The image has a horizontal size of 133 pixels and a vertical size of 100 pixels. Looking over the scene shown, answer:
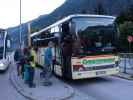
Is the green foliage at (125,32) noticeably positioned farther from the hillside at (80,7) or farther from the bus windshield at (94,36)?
the hillside at (80,7)

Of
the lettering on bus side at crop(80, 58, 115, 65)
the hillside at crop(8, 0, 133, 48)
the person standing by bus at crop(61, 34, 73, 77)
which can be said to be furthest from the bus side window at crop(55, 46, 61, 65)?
the hillside at crop(8, 0, 133, 48)

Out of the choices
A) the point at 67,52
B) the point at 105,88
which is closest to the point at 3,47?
the point at 67,52

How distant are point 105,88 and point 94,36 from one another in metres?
2.84

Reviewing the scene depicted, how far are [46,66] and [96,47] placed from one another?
243 cm

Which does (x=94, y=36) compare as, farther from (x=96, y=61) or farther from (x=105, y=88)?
(x=105, y=88)

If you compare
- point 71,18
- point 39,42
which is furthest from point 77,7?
point 71,18

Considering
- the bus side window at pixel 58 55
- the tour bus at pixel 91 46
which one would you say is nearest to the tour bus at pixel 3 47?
the bus side window at pixel 58 55

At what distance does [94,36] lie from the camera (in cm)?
1855

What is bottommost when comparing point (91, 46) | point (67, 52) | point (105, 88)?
point (105, 88)

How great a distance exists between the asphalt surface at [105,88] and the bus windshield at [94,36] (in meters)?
1.46

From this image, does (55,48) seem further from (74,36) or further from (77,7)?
(77,7)

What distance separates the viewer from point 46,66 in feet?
58.1

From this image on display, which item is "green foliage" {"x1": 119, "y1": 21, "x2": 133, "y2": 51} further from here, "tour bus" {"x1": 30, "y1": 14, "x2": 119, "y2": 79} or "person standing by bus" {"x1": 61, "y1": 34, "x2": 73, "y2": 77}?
"tour bus" {"x1": 30, "y1": 14, "x2": 119, "y2": 79}

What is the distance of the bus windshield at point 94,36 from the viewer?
59.9 feet
